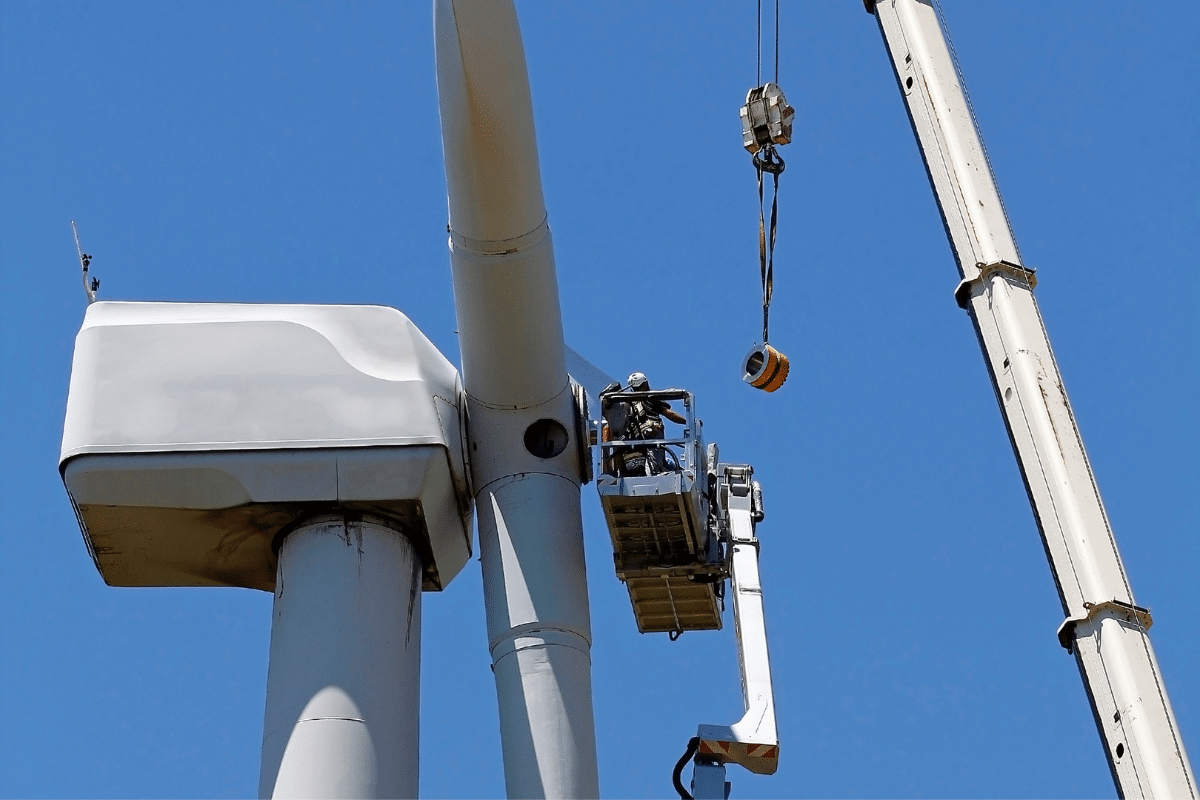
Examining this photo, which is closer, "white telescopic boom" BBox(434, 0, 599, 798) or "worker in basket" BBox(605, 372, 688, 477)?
"white telescopic boom" BBox(434, 0, 599, 798)

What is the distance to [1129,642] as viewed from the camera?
21453 mm

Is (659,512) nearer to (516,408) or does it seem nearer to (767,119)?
(516,408)

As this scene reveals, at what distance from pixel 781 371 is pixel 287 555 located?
616cm

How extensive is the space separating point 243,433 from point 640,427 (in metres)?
4.51

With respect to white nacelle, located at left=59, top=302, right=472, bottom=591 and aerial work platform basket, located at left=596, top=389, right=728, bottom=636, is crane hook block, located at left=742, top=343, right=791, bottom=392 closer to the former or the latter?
aerial work platform basket, located at left=596, top=389, right=728, bottom=636

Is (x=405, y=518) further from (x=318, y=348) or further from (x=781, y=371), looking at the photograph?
(x=781, y=371)

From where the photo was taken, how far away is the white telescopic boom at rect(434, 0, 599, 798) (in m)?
24.1

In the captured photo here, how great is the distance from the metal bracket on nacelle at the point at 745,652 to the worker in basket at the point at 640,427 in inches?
53.0

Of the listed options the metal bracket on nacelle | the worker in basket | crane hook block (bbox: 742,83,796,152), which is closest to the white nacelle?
the worker in basket

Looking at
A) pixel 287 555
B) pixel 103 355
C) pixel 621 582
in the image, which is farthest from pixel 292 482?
pixel 621 582

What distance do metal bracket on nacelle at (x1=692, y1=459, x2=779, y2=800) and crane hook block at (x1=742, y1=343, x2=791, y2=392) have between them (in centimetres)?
122

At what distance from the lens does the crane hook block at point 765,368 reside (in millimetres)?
26516

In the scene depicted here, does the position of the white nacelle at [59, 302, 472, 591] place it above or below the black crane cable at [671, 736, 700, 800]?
above

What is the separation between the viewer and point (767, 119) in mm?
29500
